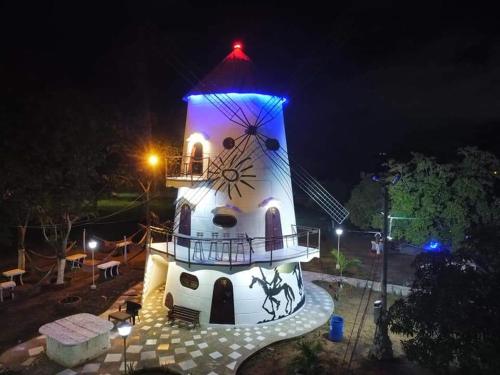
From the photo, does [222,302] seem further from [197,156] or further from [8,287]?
[8,287]

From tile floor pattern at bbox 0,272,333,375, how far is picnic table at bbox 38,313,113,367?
0.27 meters

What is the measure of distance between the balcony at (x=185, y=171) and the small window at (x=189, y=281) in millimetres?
4051

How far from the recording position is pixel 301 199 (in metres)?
53.3

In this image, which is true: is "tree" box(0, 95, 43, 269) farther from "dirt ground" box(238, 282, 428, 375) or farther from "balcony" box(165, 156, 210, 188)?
"dirt ground" box(238, 282, 428, 375)

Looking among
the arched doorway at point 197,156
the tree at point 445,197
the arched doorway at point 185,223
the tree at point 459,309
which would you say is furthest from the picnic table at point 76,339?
the tree at point 445,197

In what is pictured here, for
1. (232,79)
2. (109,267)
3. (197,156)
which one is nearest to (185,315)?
(197,156)

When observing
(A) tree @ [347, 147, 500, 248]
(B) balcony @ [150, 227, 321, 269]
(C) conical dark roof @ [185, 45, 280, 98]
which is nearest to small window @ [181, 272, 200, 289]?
(B) balcony @ [150, 227, 321, 269]

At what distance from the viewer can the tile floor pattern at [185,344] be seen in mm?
11828

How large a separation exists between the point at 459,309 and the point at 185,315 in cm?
1065

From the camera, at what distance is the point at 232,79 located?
15398 mm

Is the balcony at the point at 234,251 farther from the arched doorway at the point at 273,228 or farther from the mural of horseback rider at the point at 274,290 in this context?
the mural of horseback rider at the point at 274,290

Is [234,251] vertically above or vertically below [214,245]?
below

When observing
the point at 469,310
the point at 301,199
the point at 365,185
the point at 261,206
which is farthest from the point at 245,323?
the point at 301,199

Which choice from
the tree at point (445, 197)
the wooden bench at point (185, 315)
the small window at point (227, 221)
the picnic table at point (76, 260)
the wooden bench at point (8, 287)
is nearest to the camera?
the wooden bench at point (185, 315)
